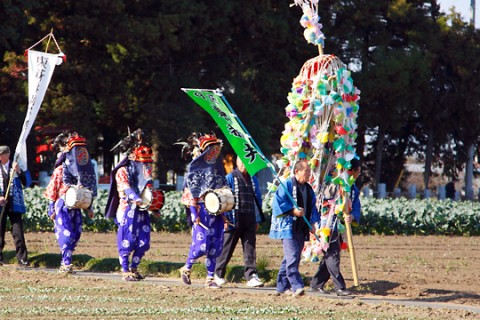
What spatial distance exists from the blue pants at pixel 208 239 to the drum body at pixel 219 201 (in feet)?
0.84

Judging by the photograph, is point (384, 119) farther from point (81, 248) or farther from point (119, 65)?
point (81, 248)

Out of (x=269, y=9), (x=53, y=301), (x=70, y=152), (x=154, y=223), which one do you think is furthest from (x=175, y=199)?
(x=269, y=9)

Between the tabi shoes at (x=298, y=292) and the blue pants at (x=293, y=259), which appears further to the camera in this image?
the blue pants at (x=293, y=259)

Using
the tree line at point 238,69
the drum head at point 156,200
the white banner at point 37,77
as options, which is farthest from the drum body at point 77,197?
the tree line at point 238,69

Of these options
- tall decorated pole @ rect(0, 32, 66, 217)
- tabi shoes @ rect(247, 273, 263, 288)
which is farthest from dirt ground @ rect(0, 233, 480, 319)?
tall decorated pole @ rect(0, 32, 66, 217)

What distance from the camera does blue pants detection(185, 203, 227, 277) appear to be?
1340cm

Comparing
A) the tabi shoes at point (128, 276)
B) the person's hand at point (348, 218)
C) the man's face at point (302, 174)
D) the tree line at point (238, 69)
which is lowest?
the tabi shoes at point (128, 276)

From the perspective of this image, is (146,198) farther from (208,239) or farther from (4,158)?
(4,158)

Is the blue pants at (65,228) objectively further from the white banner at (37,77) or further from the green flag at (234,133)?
the green flag at (234,133)

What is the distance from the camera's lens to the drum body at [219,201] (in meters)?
13.1

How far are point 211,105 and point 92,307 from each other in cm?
292

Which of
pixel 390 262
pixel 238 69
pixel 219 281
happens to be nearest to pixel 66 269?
pixel 219 281

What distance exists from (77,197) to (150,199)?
129 centimetres

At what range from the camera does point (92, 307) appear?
11.2 metres
